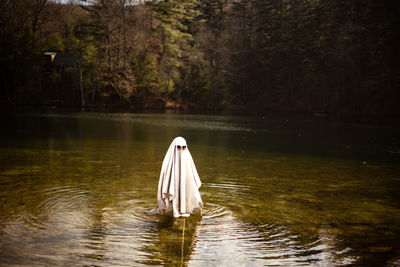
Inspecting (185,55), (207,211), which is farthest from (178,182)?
(185,55)

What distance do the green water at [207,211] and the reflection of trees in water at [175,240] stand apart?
2cm

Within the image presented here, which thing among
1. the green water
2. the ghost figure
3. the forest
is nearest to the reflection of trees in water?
the green water

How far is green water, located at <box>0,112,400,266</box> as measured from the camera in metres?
6.00

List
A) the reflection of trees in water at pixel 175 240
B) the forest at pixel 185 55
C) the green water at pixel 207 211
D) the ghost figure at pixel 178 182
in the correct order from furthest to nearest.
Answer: the forest at pixel 185 55 → the ghost figure at pixel 178 182 → the green water at pixel 207 211 → the reflection of trees in water at pixel 175 240

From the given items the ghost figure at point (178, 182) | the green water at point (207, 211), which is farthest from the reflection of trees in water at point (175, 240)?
the ghost figure at point (178, 182)

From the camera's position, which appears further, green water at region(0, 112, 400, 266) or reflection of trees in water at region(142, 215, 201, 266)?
green water at region(0, 112, 400, 266)

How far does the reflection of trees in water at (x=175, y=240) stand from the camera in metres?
5.82

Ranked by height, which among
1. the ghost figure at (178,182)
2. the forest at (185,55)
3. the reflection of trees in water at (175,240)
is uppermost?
the forest at (185,55)

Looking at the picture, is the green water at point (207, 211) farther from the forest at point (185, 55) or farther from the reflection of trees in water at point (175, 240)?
the forest at point (185, 55)

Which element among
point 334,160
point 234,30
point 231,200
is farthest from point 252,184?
point 234,30

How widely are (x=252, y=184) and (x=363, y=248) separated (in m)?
5.08

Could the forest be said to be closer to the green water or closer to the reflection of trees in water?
the green water

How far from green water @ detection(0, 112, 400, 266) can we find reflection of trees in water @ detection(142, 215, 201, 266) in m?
0.02

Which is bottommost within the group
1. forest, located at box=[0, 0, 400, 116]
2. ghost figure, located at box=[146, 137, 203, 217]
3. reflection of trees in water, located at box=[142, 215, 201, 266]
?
reflection of trees in water, located at box=[142, 215, 201, 266]
